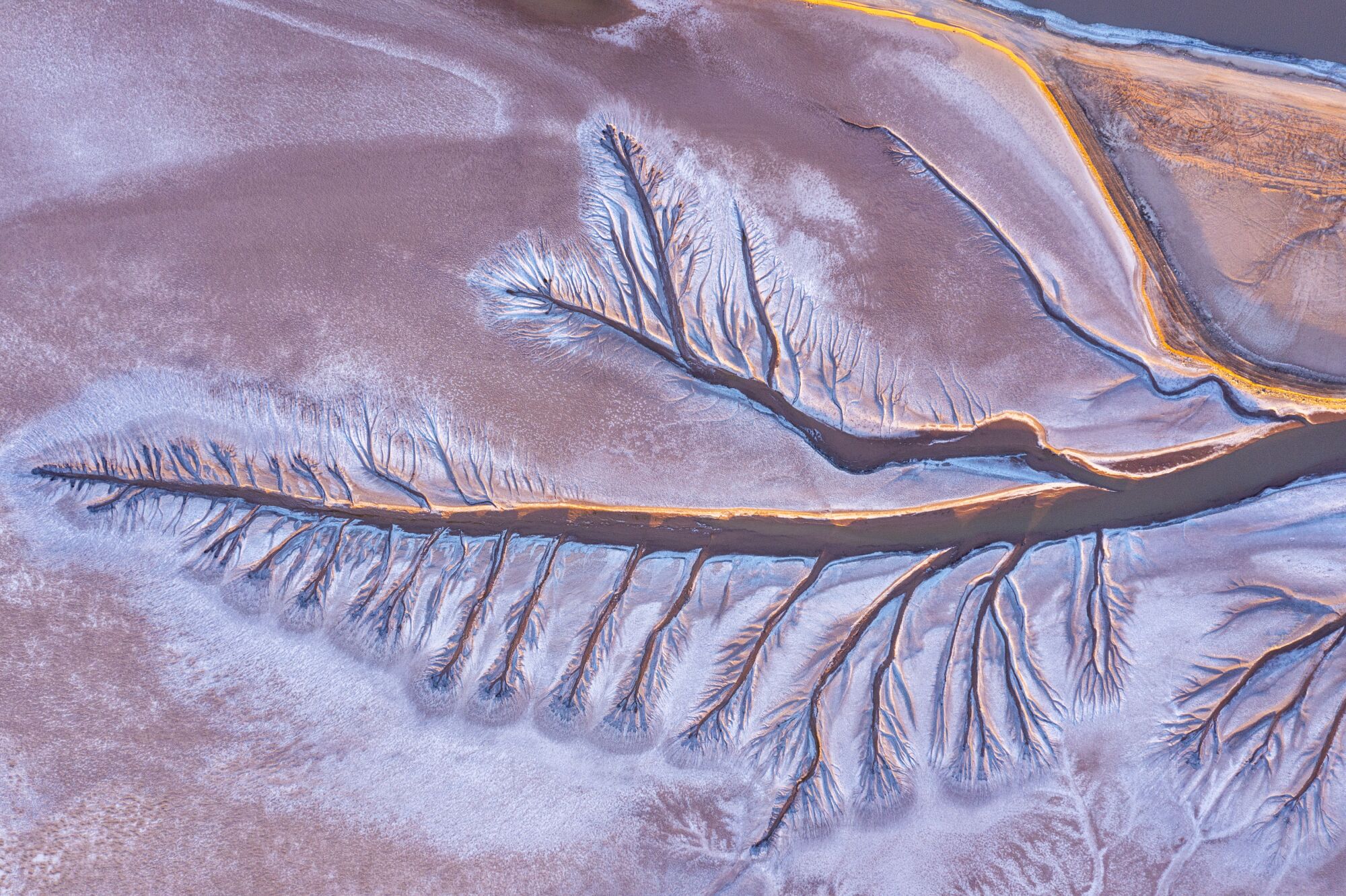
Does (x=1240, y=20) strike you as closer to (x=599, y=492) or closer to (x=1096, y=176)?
(x=1096, y=176)

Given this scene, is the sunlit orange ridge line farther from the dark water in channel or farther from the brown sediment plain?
the dark water in channel

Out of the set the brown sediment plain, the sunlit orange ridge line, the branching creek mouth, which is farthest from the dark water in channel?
the branching creek mouth

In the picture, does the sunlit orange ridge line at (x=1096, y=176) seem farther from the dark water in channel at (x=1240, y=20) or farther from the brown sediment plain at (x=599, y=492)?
the dark water in channel at (x=1240, y=20)

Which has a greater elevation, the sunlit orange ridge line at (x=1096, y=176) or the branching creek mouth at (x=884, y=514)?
the sunlit orange ridge line at (x=1096, y=176)

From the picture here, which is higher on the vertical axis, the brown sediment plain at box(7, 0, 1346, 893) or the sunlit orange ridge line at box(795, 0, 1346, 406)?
the sunlit orange ridge line at box(795, 0, 1346, 406)

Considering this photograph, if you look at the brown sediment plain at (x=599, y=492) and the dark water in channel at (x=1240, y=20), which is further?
the dark water in channel at (x=1240, y=20)

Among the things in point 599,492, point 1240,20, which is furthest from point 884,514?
point 1240,20

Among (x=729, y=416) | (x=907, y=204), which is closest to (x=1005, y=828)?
(x=729, y=416)

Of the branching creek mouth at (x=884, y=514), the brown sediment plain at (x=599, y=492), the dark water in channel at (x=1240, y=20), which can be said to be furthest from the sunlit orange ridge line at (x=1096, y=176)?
the dark water in channel at (x=1240, y=20)
